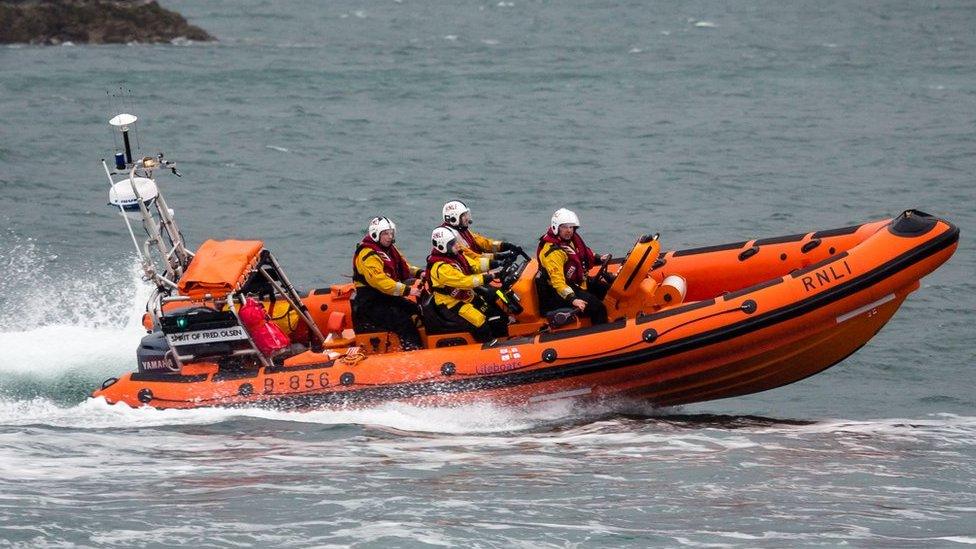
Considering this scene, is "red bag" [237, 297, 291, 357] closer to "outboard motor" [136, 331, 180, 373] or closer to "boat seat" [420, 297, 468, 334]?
"outboard motor" [136, 331, 180, 373]

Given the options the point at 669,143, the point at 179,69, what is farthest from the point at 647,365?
the point at 179,69

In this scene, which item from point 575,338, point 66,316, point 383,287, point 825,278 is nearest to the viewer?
point 825,278

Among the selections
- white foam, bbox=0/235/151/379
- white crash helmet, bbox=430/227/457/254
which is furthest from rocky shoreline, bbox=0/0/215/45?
white crash helmet, bbox=430/227/457/254

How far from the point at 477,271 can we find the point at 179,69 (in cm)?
2295

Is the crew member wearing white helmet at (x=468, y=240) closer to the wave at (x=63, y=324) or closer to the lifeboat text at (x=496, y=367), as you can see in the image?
the lifeboat text at (x=496, y=367)

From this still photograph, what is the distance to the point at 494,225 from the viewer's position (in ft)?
59.8

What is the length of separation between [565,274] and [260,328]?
2.45m

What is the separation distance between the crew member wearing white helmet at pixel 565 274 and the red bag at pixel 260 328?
213 cm

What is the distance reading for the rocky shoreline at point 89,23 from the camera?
36406mm

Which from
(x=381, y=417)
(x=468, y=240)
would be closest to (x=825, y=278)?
(x=468, y=240)

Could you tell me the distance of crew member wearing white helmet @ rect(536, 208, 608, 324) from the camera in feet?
35.7

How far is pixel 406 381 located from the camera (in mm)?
10852

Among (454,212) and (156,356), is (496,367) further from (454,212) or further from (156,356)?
(156,356)

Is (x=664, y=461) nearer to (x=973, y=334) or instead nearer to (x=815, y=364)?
(x=815, y=364)
